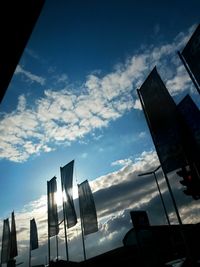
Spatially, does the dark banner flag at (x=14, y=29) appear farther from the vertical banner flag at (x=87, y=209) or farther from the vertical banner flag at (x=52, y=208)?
the vertical banner flag at (x=87, y=209)

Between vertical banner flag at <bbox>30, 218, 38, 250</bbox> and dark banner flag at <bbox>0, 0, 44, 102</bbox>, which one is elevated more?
vertical banner flag at <bbox>30, 218, 38, 250</bbox>

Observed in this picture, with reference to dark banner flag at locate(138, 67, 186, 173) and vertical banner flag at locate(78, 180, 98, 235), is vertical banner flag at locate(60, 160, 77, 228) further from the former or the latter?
dark banner flag at locate(138, 67, 186, 173)

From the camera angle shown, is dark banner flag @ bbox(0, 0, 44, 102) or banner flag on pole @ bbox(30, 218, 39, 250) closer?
dark banner flag @ bbox(0, 0, 44, 102)

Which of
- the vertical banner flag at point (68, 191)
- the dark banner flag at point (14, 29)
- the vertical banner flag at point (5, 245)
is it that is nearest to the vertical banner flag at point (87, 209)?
the vertical banner flag at point (68, 191)

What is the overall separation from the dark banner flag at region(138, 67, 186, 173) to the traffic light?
66cm

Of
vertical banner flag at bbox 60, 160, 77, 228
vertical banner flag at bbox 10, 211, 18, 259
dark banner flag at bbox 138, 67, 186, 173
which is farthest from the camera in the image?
vertical banner flag at bbox 10, 211, 18, 259

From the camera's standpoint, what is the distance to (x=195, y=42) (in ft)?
35.3

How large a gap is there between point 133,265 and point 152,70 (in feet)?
68.8

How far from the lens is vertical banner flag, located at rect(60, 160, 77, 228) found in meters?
25.5

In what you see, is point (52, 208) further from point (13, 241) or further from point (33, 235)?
point (33, 235)

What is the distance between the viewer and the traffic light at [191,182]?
985cm

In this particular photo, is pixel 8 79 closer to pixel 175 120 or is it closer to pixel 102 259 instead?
pixel 175 120

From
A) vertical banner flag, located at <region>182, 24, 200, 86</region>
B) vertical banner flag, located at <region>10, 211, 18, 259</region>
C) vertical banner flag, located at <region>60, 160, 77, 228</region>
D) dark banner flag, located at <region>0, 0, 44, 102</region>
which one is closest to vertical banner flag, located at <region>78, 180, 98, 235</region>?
Result: vertical banner flag, located at <region>60, 160, 77, 228</region>

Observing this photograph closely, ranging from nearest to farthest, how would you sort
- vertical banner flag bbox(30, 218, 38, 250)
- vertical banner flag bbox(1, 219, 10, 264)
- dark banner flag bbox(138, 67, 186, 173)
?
dark banner flag bbox(138, 67, 186, 173)
vertical banner flag bbox(1, 219, 10, 264)
vertical banner flag bbox(30, 218, 38, 250)
